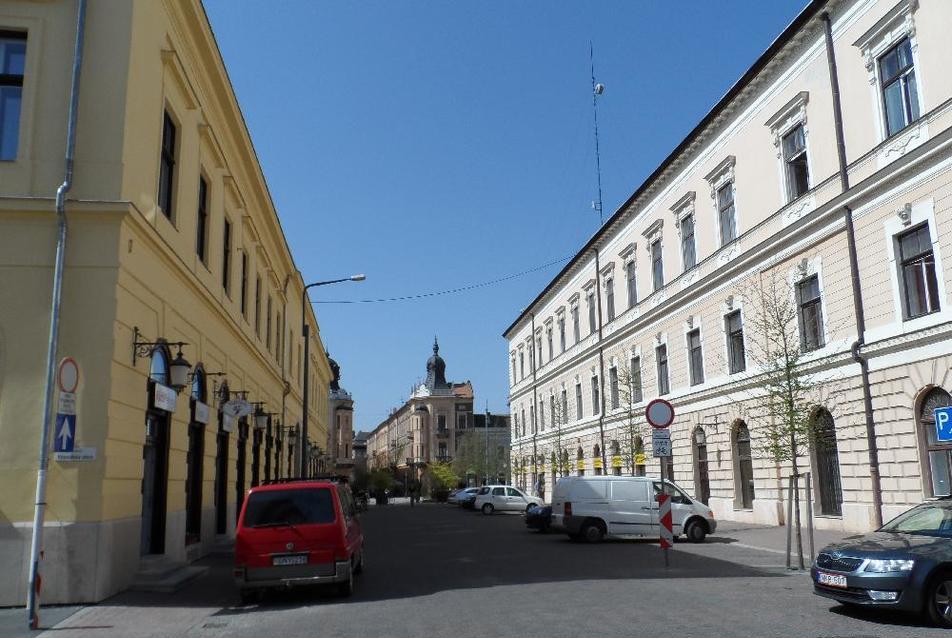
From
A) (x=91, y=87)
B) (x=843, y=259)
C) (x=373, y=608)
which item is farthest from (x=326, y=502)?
(x=843, y=259)

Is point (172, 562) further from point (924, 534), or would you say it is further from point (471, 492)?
point (471, 492)

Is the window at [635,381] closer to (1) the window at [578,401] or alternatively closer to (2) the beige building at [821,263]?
(2) the beige building at [821,263]

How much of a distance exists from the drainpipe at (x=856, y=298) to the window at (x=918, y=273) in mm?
1739

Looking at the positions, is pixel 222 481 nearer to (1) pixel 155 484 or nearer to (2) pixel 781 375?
(1) pixel 155 484

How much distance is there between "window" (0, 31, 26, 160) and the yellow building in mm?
22

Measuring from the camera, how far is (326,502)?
12.4 metres

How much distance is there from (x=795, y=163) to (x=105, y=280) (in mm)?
20726

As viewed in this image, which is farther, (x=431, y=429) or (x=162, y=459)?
(x=431, y=429)

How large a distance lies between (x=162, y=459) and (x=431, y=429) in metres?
111

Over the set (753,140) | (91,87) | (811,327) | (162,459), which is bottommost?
(162,459)

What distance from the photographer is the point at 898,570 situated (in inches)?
360

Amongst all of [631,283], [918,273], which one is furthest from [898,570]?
[631,283]

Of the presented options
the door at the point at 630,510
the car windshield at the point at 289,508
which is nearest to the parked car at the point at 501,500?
the door at the point at 630,510

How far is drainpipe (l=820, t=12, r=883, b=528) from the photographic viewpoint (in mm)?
20766
